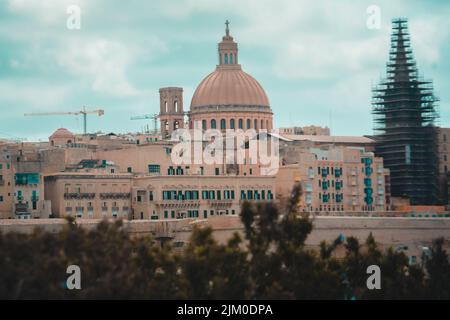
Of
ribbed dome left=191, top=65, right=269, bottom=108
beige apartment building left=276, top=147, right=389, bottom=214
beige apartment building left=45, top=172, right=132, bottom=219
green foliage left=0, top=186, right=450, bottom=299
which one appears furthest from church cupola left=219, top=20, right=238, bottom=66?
green foliage left=0, top=186, right=450, bottom=299

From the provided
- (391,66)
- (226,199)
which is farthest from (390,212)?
(391,66)

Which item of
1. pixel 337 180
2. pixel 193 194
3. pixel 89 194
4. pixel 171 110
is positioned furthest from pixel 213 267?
pixel 171 110

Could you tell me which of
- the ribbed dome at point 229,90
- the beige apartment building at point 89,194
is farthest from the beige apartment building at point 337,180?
the beige apartment building at point 89,194

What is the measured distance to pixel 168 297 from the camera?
62688mm

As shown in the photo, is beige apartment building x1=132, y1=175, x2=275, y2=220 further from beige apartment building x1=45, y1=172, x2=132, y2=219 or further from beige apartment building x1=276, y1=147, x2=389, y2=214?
beige apartment building x1=276, y1=147, x2=389, y2=214

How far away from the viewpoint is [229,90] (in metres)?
118

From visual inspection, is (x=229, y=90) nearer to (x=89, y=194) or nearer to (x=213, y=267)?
(x=89, y=194)

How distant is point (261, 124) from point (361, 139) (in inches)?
256

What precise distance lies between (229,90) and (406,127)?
1156 cm

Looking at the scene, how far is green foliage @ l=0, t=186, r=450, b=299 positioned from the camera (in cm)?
6075

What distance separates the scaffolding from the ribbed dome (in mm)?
7781

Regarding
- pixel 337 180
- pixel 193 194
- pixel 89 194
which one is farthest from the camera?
pixel 337 180

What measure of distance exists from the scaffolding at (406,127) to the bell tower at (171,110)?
42.4ft
